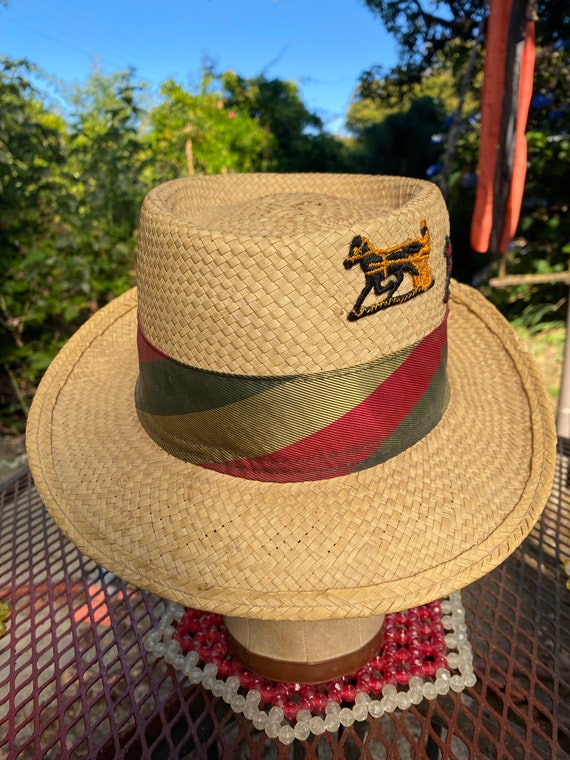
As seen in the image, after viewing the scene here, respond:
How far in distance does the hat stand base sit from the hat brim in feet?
1.44

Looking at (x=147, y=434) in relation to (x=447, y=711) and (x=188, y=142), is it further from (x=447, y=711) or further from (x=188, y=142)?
(x=188, y=142)

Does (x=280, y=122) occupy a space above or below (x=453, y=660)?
above

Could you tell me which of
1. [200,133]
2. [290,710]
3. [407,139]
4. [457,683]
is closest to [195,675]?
[290,710]

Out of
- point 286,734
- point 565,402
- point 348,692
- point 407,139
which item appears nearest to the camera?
point 286,734

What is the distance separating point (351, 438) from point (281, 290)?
1.07 feet

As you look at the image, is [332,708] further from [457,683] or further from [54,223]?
[54,223]

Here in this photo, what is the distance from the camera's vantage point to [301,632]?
133cm

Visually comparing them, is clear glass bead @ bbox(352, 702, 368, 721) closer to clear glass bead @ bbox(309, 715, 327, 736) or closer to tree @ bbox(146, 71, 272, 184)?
clear glass bead @ bbox(309, 715, 327, 736)

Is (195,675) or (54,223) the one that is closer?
(195,675)

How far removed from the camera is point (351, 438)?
3.39 feet

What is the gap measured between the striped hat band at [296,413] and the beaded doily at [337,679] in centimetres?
69

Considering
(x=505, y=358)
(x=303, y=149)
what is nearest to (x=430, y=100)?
(x=303, y=149)

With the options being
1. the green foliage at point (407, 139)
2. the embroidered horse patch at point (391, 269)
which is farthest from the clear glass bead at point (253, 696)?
the green foliage at point (407, 139)

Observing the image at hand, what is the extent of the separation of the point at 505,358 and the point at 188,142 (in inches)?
241
